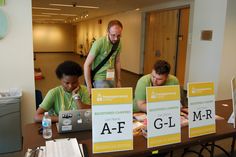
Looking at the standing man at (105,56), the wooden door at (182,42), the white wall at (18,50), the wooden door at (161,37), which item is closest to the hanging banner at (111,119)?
the standing man at (105,56)

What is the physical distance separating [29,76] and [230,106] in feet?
7.60

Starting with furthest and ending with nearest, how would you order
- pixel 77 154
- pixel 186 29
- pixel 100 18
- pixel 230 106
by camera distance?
pixel 100 18 → pixel 186 29 → pixel 230 106 → pixel 77 154

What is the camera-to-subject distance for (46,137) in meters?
1.39

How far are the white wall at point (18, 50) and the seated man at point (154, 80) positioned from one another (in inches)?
57.3

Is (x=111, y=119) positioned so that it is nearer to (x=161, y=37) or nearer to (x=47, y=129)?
(x=47, y=129)

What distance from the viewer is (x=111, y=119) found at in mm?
1159

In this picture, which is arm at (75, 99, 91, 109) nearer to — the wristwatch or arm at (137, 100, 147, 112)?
the wristwatch

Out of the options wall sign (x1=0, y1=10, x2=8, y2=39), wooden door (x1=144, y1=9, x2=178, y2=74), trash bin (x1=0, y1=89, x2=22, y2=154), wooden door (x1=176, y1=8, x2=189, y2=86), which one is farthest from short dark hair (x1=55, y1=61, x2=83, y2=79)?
wooden door (x1=144, y1=9, x2=178, y2=74)

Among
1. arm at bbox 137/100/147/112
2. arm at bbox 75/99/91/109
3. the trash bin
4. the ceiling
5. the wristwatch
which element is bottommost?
the trash bin

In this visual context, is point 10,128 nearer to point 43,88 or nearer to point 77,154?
point 77,154

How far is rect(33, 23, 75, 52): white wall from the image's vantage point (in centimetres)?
1716

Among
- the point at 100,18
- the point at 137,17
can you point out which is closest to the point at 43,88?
the point at 137,17

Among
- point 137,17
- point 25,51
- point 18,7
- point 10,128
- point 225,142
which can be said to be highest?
point 137,17

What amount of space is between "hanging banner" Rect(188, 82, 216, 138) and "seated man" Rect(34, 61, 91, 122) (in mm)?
916
